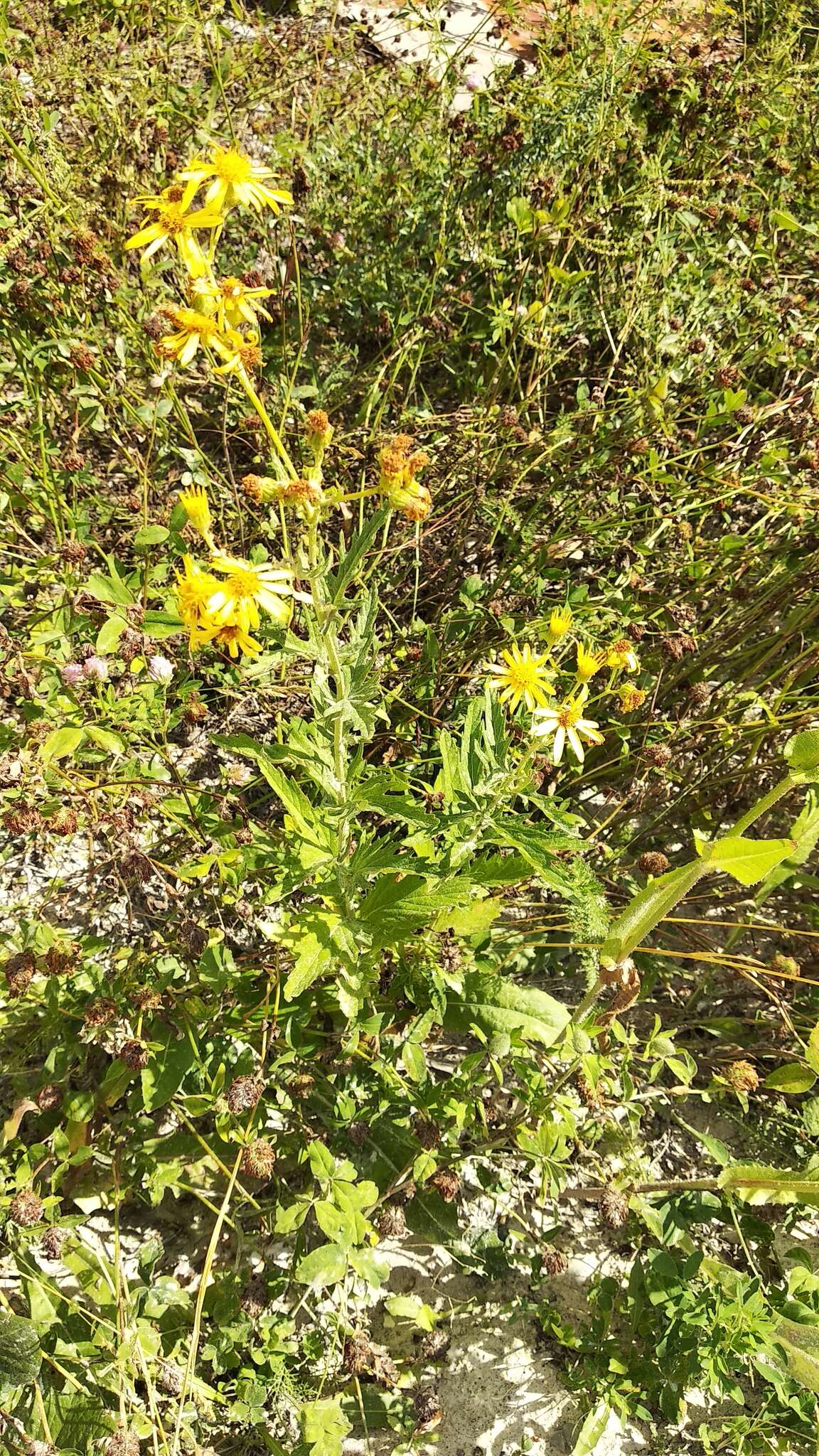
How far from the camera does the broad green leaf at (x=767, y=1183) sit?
172 cm

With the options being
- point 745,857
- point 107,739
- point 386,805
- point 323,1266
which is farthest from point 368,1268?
point 107,739

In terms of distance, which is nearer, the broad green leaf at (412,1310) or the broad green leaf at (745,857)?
the broad green leaf at (745,857)

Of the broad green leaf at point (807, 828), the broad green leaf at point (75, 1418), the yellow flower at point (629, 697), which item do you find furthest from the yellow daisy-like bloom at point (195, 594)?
the broad green leaf at point (75, 1418)

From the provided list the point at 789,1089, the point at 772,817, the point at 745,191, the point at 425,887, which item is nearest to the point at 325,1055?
the point at 425,887

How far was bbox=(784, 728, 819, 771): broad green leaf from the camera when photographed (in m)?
1.77

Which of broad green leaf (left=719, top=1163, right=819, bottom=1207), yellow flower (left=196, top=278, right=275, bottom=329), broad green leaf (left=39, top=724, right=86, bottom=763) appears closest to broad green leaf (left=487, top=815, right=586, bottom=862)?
broad green leaf (left=719, top=1163, right=819, bottom=1207)

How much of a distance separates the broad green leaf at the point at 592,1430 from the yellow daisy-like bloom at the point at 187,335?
228 cm

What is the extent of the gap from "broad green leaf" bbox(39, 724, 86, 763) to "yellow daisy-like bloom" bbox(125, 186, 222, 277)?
915 millimetres

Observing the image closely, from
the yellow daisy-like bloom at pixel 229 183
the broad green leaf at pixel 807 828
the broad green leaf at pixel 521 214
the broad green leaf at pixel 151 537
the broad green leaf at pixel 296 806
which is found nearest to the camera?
the broad green leaf at pixel 296 806

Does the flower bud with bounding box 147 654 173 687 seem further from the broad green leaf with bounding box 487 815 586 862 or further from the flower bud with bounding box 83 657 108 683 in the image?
the broad green leaf with bounding box 487 815 586 862

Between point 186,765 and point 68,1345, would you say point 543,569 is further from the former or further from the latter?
point 68,1345

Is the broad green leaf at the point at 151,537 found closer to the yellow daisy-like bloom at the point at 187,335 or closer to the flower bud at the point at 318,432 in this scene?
the yellow daisy-like bloom at the point at 187,335

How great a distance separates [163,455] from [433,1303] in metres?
2.64

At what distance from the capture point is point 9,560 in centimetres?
261
